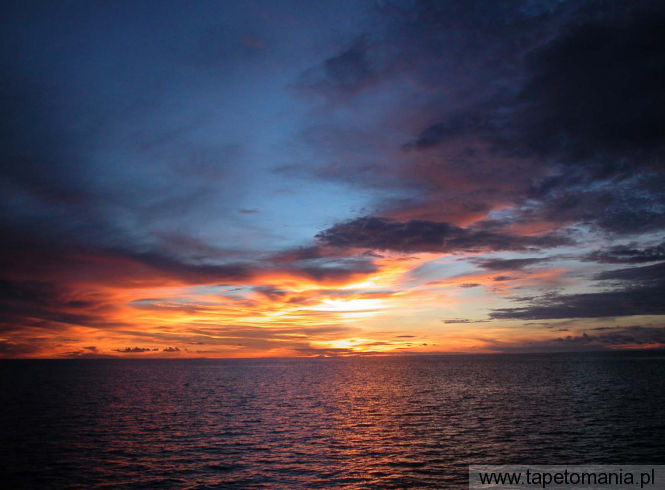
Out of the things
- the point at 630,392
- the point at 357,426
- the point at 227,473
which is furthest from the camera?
the point at 630,392

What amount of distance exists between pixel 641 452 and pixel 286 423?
41.7 metres

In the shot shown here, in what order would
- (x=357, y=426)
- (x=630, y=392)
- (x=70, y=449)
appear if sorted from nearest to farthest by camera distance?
(x=70, y=449)
(x=357, y=426)
(x=630, y=392)

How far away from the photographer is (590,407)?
6938 centimetres

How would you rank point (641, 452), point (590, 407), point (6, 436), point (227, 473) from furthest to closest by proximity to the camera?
point (590, 407)
point (6, 436)
point (641, 452)
point (227, 473)

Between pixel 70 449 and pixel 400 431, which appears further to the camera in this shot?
pixel 400 431

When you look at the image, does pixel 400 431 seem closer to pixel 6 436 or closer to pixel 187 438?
pixel 187 438

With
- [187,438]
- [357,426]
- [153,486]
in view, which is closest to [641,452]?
[357,426]

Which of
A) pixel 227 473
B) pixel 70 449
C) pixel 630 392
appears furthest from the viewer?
pixel 630 392

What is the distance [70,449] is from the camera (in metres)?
44.1

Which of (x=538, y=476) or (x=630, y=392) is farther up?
(x=538, y=476)

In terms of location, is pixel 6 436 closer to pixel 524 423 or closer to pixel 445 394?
pixel 524 423

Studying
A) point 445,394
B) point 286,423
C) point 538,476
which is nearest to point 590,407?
point 445,394

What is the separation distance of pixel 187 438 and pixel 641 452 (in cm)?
4834

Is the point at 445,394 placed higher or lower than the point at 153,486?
lower
